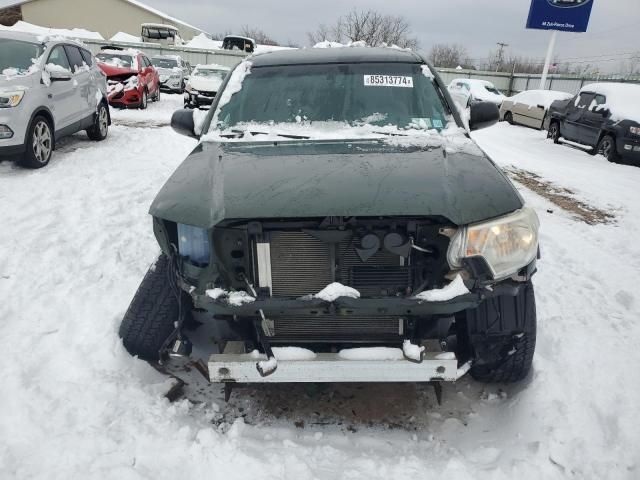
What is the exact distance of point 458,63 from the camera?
177 ft

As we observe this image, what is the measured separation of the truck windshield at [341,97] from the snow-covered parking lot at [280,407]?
1.56m

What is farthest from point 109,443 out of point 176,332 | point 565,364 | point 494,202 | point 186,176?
→ point 565,364

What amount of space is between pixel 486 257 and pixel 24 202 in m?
4.91

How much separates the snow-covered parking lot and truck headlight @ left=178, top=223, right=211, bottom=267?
31.6 inches

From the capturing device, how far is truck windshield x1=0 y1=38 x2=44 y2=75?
20.8 feet

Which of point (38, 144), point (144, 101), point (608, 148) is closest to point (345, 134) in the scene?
point (38, 144)

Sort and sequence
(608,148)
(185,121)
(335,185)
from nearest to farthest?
(335,185)
(185,121)
(608,148)

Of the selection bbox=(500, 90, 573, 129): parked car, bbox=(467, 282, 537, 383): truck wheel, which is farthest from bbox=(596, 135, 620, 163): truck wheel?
bbox=(467, 282, 537, 383): truck wheel

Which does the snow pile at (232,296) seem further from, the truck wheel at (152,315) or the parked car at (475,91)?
the parked car at (475,91)

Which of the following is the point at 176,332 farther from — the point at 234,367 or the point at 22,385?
the point at 22,385

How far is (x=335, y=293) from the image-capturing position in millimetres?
2092

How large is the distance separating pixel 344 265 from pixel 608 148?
405 inches

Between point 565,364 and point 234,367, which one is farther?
point 565,364

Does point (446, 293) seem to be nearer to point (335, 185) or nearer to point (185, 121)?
point (335, 185)
